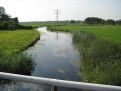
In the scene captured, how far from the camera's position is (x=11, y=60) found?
11.4m

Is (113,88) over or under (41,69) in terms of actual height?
over

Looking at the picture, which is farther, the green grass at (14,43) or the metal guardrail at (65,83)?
the green grass at (14,43)

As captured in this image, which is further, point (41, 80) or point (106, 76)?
point (106, 76)

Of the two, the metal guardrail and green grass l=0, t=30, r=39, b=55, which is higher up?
the metal guardrail

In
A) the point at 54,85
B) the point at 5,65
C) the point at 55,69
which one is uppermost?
the point at 54,85

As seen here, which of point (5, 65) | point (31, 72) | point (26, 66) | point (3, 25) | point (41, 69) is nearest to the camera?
point (5, 65)

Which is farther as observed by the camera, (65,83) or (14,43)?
(14,43)

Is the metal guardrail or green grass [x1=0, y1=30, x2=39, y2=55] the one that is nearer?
the metal guardrail

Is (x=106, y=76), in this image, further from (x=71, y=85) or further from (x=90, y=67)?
(x=71, y=85)

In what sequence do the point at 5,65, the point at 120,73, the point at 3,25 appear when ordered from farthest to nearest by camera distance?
1. the point at 3,25
2. the point at 5,65
3. the point at 120,73

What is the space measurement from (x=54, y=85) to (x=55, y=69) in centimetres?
1262

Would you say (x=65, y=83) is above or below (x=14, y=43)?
above

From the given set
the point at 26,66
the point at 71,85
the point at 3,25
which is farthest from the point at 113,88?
the point at 3,25

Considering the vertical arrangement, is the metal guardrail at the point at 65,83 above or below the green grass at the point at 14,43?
above
